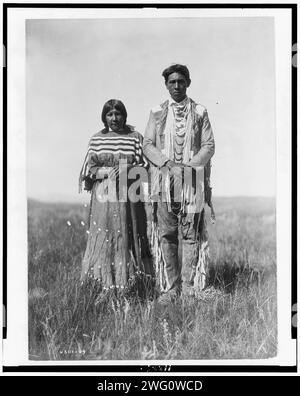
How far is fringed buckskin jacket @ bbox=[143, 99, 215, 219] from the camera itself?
12.0 ft

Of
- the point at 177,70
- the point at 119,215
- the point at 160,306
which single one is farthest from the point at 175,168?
the point at 160,306

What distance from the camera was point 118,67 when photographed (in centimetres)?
368

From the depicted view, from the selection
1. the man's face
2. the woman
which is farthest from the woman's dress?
the man's face

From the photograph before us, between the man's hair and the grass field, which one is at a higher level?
the man's hair

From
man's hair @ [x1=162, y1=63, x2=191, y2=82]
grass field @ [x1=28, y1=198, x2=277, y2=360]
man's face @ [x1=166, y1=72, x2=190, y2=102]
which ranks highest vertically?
man's hair @ [x1=162, y1=63, x2=191, y2=82]

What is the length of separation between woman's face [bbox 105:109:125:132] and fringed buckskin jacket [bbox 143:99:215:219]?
0.58 ft

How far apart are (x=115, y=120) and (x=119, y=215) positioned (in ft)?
2.04

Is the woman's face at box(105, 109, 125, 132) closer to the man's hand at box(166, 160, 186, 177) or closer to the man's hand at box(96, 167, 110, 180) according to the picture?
the man's hand at box(96, 167, 110, 180)

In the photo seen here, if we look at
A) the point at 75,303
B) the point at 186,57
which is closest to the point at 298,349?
the point at 75,303

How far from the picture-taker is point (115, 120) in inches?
144

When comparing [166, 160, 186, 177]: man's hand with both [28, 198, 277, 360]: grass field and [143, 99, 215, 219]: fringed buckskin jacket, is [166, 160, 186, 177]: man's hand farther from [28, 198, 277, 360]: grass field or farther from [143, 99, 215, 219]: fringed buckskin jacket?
[28, 198, 277, 360]: grass field

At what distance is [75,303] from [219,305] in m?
0.94

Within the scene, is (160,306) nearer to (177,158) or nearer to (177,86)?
(177,158)
